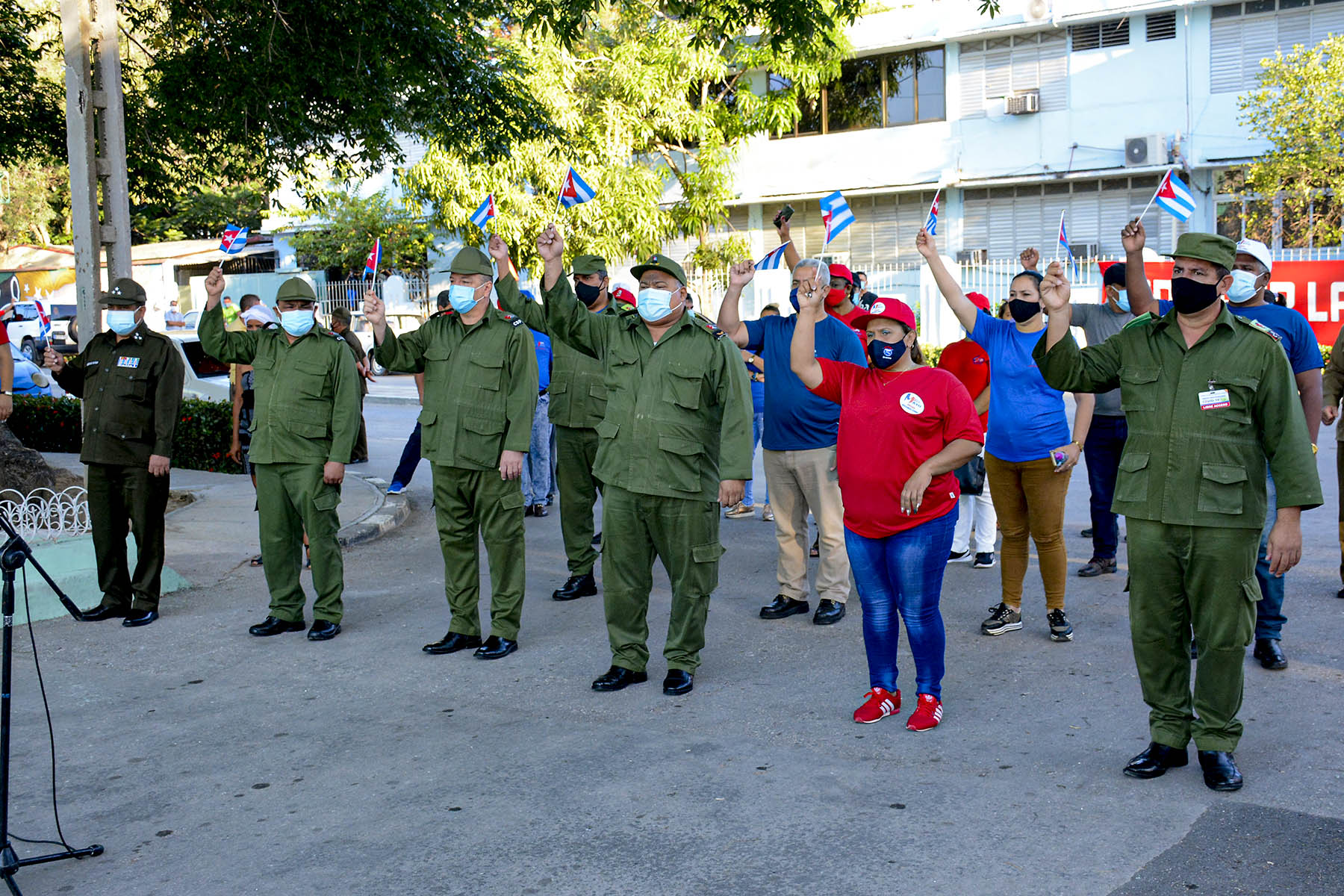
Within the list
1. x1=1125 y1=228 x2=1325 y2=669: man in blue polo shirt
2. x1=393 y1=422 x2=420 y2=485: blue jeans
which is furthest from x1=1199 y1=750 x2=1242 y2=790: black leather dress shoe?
x1=393 y1=422 x2=420 y2=485: blue jeans

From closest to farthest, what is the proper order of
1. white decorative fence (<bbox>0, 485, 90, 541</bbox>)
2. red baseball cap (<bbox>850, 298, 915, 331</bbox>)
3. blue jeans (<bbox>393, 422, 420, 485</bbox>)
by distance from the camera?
1. red baseball cap (<bbox>850, 298, 915, 331</bbox>)
2. white decorative fence (<bbox>0, 485, 90, 541</bbox>)
3. blue jeans (<bbox>393, 422, 420, 485</bbox>)

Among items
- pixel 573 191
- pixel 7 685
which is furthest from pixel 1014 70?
pixel 7 685

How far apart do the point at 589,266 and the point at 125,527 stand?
337cm

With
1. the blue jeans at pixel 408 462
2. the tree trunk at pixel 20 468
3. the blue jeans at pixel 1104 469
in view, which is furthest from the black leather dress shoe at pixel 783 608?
the tree trunk at pixel 20 468

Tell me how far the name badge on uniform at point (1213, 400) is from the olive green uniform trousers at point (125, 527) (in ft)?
19.7

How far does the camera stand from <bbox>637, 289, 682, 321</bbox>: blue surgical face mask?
623cm

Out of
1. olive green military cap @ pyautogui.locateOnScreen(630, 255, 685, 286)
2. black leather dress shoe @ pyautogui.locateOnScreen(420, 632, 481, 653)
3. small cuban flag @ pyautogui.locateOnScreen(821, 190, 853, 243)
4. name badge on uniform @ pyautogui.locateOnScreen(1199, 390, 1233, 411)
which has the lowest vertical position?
black leather dress shoe @ pyautogui.locateOnScreen(420, 632, 481, 653)

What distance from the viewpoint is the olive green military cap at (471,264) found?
22.5ft

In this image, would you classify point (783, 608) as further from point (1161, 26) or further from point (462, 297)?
point (1161, 26)

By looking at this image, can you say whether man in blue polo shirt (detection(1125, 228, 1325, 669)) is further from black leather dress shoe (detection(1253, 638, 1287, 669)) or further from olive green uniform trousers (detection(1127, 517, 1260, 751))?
olive green uniform trousers (detection(1127, 517, 1260, 751))

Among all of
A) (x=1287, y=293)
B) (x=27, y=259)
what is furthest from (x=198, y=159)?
(x=27, y=259)

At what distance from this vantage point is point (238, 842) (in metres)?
4.45

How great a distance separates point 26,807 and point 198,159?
9831 mm

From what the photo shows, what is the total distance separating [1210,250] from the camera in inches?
185
